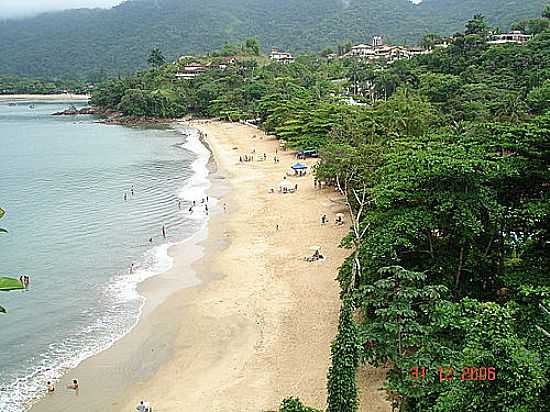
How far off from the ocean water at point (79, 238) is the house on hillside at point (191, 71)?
54444 mm

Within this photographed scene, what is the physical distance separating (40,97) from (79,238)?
14101cm

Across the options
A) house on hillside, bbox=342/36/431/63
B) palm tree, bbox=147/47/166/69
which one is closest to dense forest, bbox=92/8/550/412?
house on hillside, bbox=342/36/431/63

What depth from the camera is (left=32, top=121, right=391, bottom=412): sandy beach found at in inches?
593

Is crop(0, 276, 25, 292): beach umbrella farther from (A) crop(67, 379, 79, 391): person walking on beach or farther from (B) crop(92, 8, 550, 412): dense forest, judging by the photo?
(A) crop(67, 379, 79, 391): person walking on beach

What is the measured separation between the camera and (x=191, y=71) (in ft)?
403

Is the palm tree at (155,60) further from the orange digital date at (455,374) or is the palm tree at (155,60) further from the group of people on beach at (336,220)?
the orange digital date at (455,374)

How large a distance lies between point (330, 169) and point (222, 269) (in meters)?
12.0

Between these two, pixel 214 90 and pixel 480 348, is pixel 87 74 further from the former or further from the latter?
pixel 480 348

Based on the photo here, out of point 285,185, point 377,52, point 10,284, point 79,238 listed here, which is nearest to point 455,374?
point 10,284

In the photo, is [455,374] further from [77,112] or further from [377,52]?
[377,52]

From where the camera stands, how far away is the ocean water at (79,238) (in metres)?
18.4

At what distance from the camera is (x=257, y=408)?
46.8 feet

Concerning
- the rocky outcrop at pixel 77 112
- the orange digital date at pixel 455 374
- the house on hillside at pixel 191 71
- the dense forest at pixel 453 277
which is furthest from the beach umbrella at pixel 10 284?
the house on hillside at pixel 191 71

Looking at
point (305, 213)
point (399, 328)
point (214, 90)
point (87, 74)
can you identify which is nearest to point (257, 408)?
point (399, 328)
